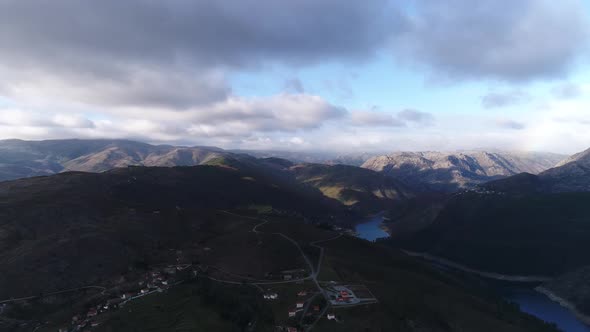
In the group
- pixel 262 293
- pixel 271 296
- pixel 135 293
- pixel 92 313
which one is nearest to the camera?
pixel 92 313

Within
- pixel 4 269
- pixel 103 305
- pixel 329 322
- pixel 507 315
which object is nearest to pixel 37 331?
pixel 103 305

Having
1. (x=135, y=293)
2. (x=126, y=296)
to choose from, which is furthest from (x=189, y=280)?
(x=126, y=296)

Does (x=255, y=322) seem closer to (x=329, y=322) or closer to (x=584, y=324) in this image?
(x=329, y=322)

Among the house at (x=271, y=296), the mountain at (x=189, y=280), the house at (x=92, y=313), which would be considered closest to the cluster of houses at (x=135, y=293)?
the house at (x=92, y=313)

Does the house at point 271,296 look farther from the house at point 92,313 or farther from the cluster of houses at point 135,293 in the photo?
the house at point 92,313

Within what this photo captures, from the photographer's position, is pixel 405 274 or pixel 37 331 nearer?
pixel 37 331

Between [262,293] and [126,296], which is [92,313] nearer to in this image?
[126,296]

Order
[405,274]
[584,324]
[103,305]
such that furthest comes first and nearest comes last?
[584,324] < [405,274] < [103,305]

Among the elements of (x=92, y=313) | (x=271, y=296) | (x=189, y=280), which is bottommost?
(x=92, y=313)

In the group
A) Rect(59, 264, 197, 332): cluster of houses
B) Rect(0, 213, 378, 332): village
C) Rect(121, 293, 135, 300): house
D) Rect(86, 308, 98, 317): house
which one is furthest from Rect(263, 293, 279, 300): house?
Rect(86, 308, 98, 317): house
